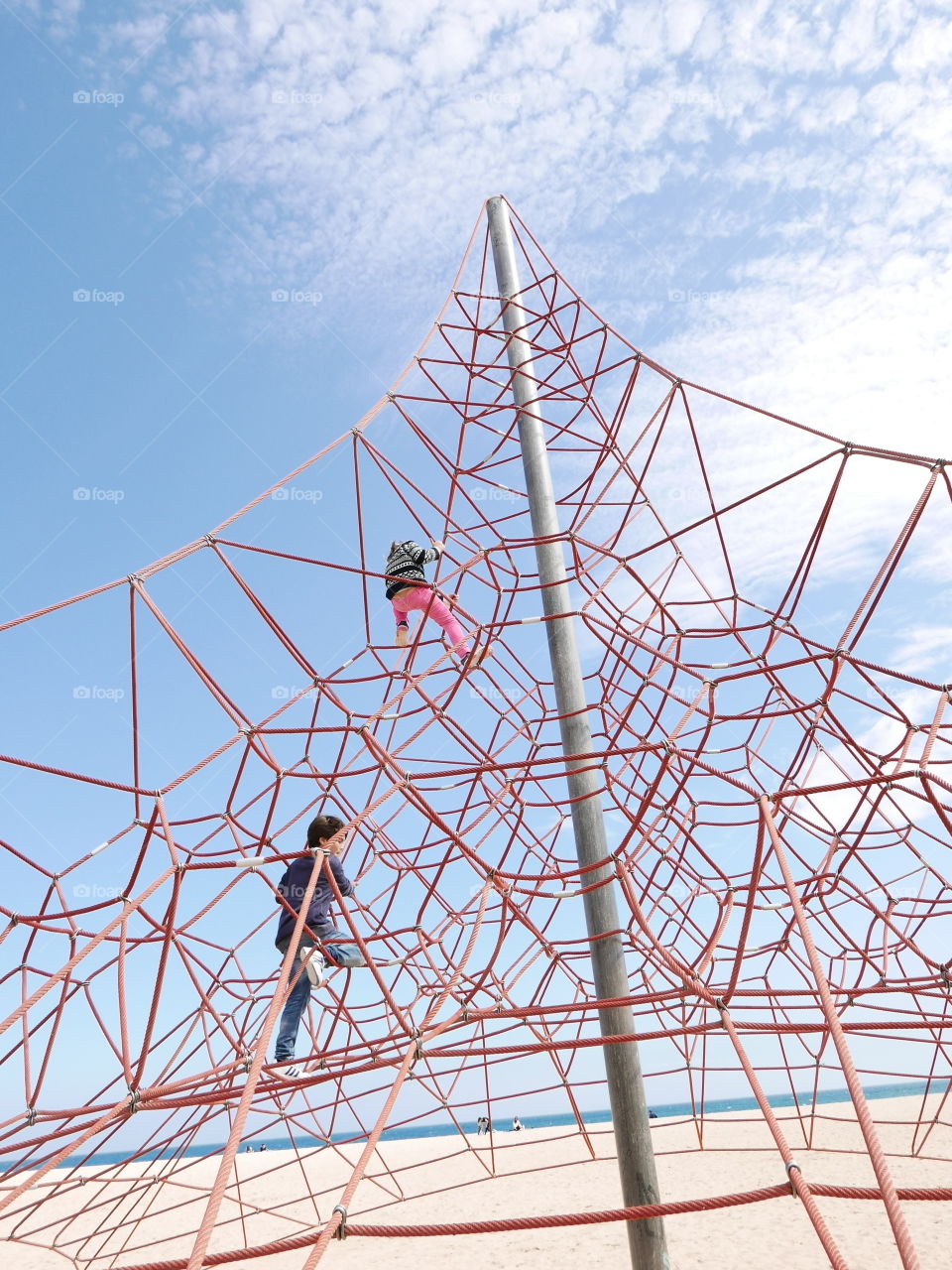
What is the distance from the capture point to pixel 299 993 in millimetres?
7625

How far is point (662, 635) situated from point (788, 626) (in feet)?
6.21

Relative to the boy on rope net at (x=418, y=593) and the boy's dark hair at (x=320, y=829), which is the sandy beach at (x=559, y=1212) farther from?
the boy on rope net at (x=418, y=593)

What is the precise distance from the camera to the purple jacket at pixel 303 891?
304 inches

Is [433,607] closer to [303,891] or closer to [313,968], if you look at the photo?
[303,891]

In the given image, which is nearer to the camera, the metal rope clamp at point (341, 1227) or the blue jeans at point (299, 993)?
the metal rope clamp at point (341, 1227)

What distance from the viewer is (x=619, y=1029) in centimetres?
823

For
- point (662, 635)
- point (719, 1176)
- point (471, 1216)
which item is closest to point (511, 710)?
point (662, 635)

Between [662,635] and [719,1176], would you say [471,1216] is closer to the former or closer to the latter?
[719,1176]

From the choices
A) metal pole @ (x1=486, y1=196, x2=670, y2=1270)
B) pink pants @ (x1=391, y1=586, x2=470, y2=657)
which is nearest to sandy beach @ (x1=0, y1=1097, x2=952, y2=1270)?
metal pole @ (x1=486, y1=196, x2=670, y2=1270)

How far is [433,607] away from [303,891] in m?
3.48

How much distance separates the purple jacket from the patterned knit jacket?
11.0 ft

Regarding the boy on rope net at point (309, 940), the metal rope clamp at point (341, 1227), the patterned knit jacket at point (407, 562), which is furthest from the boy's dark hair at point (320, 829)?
the metal rope clamp at point (341, 1227)

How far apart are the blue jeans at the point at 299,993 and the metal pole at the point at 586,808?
2.18 meters

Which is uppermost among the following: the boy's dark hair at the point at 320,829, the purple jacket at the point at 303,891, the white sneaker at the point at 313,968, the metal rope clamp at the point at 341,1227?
the boy's dark hair at the point at 320,829
